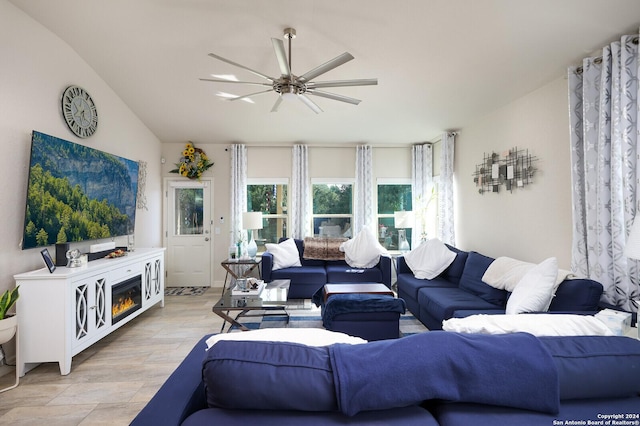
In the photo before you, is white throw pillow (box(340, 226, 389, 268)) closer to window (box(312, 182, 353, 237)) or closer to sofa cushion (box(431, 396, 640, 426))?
window (box(312, 182, 353, 237))

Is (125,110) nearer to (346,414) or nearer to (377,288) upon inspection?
(377,288)

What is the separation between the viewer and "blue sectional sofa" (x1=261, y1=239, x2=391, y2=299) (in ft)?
16.0

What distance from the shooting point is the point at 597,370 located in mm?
1049

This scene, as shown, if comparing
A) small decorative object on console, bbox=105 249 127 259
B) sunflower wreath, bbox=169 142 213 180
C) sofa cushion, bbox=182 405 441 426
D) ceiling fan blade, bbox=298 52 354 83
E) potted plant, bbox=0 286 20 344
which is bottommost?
potted plant, bbox=0 286 20 344

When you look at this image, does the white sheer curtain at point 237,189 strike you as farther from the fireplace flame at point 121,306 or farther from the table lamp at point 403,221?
the table lamp at point 403,221

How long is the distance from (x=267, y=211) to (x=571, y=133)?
4669 mm

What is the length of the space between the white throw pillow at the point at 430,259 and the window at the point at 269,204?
2.56 meters

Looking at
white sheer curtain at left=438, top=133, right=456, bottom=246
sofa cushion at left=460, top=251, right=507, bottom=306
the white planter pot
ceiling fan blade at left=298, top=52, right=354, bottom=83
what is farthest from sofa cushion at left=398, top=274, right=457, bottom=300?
the white planter pot

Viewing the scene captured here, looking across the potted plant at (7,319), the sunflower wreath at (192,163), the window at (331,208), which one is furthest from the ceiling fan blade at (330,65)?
the sunflower wreath at (192,163)

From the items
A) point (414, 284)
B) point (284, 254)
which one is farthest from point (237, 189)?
point (414, 284)

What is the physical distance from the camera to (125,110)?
15.1ft

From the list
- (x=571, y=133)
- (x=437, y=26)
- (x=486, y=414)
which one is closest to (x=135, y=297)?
(x=486, y=414)

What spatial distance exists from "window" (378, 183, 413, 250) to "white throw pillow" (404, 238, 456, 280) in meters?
1.49

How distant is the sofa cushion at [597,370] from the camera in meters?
1.04
